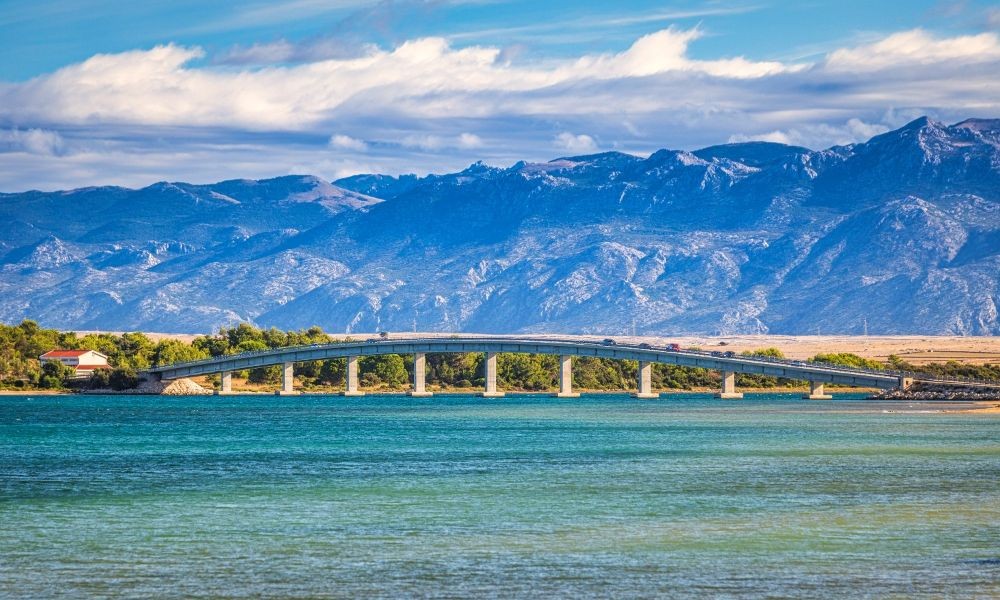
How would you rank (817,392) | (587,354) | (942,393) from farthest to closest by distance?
(817,392)
(587,354)
(942,393)

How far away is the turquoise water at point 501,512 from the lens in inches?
1885

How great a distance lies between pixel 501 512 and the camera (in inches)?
2507

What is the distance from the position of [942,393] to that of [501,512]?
425 ft

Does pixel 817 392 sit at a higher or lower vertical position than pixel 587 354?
lower

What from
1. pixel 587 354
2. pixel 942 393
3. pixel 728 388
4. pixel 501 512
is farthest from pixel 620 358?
pixel 501 512

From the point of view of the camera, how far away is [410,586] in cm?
4656

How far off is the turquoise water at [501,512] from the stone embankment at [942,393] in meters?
61.5

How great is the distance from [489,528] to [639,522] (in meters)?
5.65

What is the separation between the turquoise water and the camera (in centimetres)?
4788

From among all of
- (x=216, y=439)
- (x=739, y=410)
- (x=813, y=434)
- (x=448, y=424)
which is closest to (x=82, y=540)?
(x=216, y=439)

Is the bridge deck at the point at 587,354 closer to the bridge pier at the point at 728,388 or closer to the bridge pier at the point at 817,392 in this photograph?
the bridge pier at the point at 817,392

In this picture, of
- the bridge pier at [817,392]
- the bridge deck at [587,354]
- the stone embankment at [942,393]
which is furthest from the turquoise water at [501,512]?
the bridge pier at [817,392]

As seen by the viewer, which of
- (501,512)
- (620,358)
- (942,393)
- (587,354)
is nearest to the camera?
(501,512)

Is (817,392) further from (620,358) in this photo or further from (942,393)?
(620,358)
